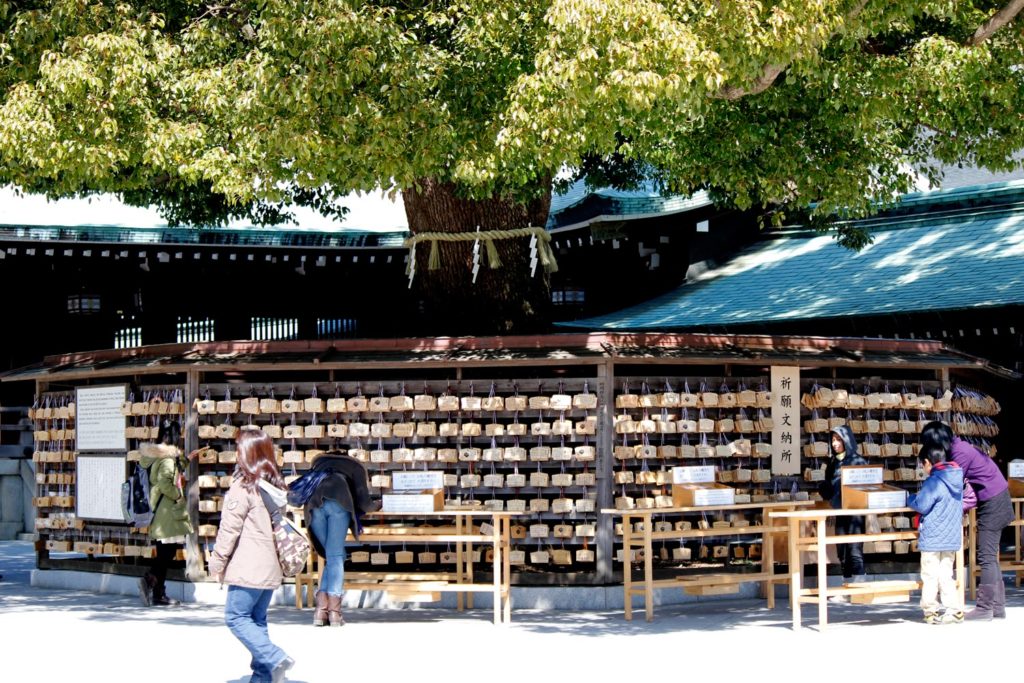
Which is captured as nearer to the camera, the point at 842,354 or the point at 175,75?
the point at 175,75

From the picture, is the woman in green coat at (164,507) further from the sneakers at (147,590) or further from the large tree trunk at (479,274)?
the large tree trunk at (479,274)

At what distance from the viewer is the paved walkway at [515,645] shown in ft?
31.4

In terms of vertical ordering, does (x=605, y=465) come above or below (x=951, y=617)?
above

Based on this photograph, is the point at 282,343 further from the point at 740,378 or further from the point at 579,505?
the point at 740,378

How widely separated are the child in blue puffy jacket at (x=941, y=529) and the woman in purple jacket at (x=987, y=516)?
267 mm

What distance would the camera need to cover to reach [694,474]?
1297 centimetres

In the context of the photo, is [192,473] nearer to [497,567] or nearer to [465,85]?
[497,567]

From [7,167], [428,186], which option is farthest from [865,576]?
[7,167]

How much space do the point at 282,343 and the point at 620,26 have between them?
4866 millimetres

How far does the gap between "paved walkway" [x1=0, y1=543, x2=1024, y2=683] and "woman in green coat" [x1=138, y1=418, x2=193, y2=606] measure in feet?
0.90

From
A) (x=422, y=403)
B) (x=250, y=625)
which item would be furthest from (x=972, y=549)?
(x=250, y=625)

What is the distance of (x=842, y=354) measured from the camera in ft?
45.8

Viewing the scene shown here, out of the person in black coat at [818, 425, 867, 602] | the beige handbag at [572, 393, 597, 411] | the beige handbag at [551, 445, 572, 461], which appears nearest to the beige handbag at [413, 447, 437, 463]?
the beige handbag at [551, 445, 572, 461]

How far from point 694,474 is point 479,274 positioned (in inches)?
147
